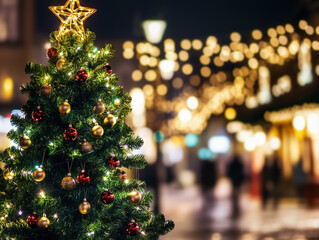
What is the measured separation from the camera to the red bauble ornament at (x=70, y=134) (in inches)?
240

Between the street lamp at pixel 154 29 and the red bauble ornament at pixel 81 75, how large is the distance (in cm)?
1033

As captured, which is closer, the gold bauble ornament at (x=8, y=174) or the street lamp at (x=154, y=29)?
the gold bauble ornament at (x=8, y=174)

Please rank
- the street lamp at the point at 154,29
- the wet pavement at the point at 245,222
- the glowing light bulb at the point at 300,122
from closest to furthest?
the wet pavement at the point at 245,222 < the street lamp at the point at 154,29 < the glowing light bulb at the point at 300,122

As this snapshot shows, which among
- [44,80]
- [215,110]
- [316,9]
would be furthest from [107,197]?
[215,110]

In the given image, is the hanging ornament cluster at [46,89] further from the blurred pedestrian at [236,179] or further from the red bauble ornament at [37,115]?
the blurred pedestrian at [236,179]

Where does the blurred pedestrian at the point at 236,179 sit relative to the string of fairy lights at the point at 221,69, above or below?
below

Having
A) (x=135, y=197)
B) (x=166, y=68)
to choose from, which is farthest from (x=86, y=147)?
(x=166, y=68)

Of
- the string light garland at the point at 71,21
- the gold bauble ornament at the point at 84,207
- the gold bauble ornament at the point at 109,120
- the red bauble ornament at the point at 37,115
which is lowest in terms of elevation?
the gold bauble ornament at the point at 84,207

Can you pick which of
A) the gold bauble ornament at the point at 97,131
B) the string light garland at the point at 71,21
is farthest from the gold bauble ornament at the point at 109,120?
the string light garland at the point at 71,21

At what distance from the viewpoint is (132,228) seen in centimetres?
655

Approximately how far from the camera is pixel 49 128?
6.34 meters

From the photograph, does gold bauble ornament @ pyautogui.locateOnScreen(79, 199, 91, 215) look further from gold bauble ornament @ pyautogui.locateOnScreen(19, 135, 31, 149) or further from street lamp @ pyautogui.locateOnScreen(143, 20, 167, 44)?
street lamp @ pyautogui.locateOnScreen(143, 20, 167, 44)

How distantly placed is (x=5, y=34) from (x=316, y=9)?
1591 cm

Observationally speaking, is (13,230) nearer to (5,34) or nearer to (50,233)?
(50,233)
